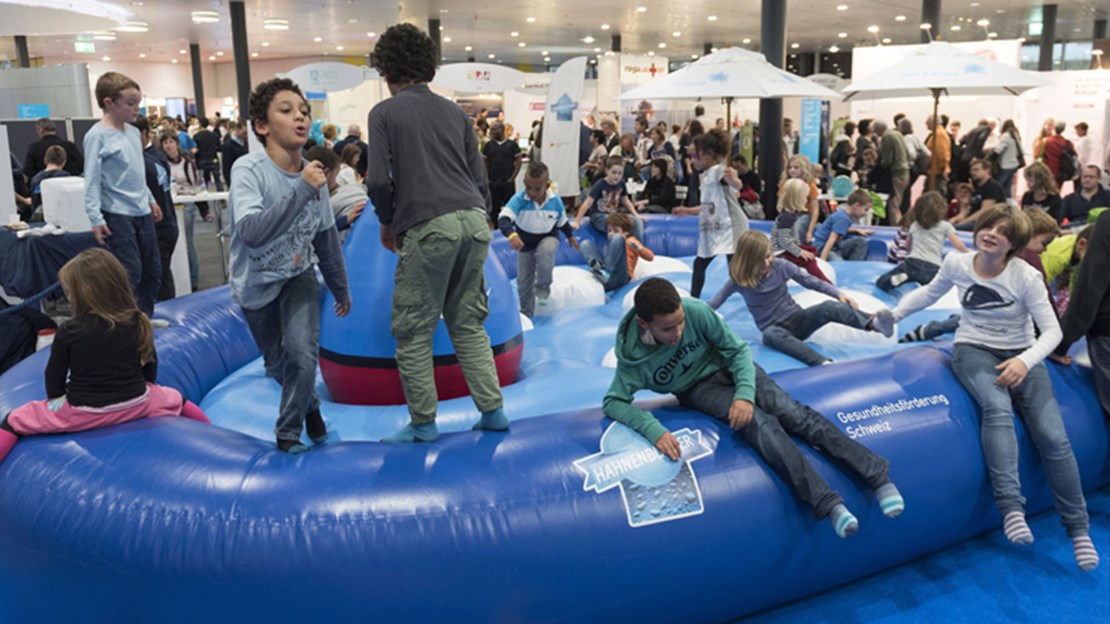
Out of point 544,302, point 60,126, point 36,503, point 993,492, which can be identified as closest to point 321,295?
point 36,503

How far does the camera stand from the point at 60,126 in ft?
33.6

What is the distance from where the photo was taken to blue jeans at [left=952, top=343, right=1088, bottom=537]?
10.0 feet

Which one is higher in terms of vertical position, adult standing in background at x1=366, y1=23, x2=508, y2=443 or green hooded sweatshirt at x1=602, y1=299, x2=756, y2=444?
adult standing in background at x1=366, y1=23, x2=508, y2=443

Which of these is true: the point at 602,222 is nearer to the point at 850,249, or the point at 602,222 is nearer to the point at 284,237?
the point at 850,249

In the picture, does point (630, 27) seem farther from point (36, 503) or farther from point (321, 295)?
point (36, 503)

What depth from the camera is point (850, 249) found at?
726 cm

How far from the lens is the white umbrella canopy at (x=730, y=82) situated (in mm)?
7492

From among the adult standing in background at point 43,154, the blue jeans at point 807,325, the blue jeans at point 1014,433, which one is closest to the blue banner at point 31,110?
the adult standing in background at point 43,154

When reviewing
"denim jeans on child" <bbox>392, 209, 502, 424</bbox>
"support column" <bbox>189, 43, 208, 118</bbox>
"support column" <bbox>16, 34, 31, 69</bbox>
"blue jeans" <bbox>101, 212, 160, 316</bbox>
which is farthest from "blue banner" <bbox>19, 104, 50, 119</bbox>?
"denim jeans on child" <bbox>392, 209, 502, 424</bbox>

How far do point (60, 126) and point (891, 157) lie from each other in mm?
9424

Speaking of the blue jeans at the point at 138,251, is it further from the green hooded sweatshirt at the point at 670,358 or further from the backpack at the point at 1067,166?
the backpack at the point at 1067,166

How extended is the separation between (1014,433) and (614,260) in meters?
3.77

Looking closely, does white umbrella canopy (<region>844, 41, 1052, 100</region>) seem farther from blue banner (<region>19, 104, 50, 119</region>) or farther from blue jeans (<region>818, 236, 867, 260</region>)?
blue banner (<region>19, 104, 50, 119</region>)

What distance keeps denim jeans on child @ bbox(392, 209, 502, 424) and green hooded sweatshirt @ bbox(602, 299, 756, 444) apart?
1.29 feet
